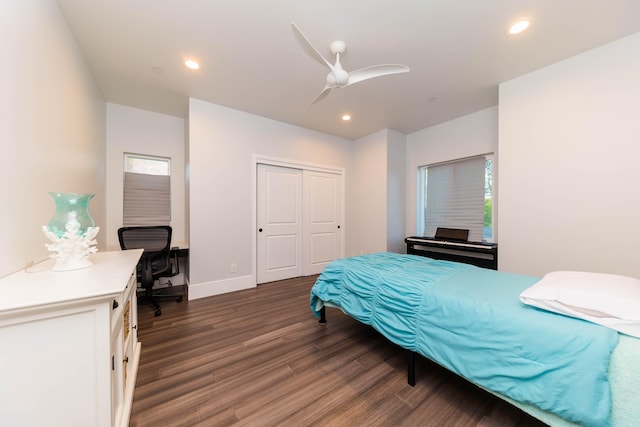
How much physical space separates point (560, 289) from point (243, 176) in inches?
138

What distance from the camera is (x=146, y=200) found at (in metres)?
3.42

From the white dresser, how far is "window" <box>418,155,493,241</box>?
13.6 feet

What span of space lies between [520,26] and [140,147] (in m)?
4.63

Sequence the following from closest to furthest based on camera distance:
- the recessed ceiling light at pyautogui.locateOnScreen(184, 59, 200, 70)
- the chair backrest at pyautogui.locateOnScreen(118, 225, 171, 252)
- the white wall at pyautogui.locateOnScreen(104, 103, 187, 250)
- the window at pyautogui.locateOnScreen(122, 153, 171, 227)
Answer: the recessed ceiling light at pyautogui.locateOnScreen(184, 59, 200, 70) < the chair backrest at pyautogui.locateOnScreen(118, 225, 171, 252) < the white wall at pyautogui.locateOnScreen(104, 103, 187, 250) < the window at pyautogui.locateOnScreen(122, 153, 171, 227)

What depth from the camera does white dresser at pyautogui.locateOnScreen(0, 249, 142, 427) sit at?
2.72 feet

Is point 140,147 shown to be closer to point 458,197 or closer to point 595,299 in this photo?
point 595,299

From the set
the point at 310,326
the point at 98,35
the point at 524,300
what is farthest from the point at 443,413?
the point at 98,35

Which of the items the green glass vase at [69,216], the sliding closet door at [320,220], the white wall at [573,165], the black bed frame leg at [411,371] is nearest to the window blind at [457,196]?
the white wall at [573,165]

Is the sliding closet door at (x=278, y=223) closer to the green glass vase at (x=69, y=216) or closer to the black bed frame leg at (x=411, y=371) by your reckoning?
the green glass vase at (x=69, y=216)

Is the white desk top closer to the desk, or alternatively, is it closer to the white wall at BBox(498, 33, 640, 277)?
the white wall at BBox(498, 33, 640, 277)

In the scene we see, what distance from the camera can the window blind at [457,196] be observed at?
3523 mm

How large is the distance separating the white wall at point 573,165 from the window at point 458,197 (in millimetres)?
761

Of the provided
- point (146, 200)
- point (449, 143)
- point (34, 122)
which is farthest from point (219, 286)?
point (449, 143)

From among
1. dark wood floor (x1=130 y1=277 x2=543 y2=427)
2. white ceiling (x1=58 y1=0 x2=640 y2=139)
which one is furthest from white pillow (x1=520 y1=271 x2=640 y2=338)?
white ceiling (x1=58 y1=0 x2=640 y2=139)
